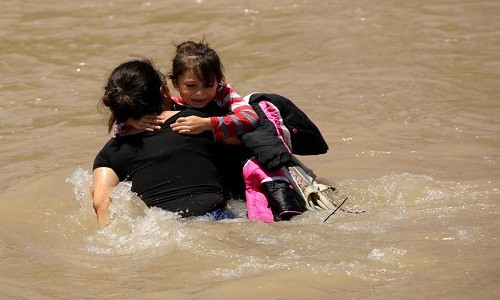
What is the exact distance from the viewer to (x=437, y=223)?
5062mm

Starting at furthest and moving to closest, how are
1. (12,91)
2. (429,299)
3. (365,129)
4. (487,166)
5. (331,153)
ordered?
(12,91), (365,129), (331,153), (487,166), (429,299)

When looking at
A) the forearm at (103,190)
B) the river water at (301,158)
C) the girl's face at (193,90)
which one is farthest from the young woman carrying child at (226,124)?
the forearm at (103,190)

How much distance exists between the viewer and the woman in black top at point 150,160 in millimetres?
5234

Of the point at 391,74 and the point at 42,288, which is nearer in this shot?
the point at 42,288

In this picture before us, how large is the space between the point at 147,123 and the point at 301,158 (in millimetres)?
2048

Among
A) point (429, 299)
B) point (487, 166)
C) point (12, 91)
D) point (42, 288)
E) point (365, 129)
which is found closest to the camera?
point (429, 299)

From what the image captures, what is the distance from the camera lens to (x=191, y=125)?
5.23m

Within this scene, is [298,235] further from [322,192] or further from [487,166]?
[487,166]

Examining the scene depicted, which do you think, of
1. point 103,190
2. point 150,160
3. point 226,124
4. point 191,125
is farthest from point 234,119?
point 103,190

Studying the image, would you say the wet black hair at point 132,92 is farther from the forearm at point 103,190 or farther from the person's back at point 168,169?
the forearm at point 103,190

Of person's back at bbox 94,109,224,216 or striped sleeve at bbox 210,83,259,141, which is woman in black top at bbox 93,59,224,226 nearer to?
person's back at bbox 94,109,224,216

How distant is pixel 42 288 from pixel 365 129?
3776 millimetres

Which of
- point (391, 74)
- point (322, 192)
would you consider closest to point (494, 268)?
point (322, 192)

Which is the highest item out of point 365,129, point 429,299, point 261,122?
point 261,122
